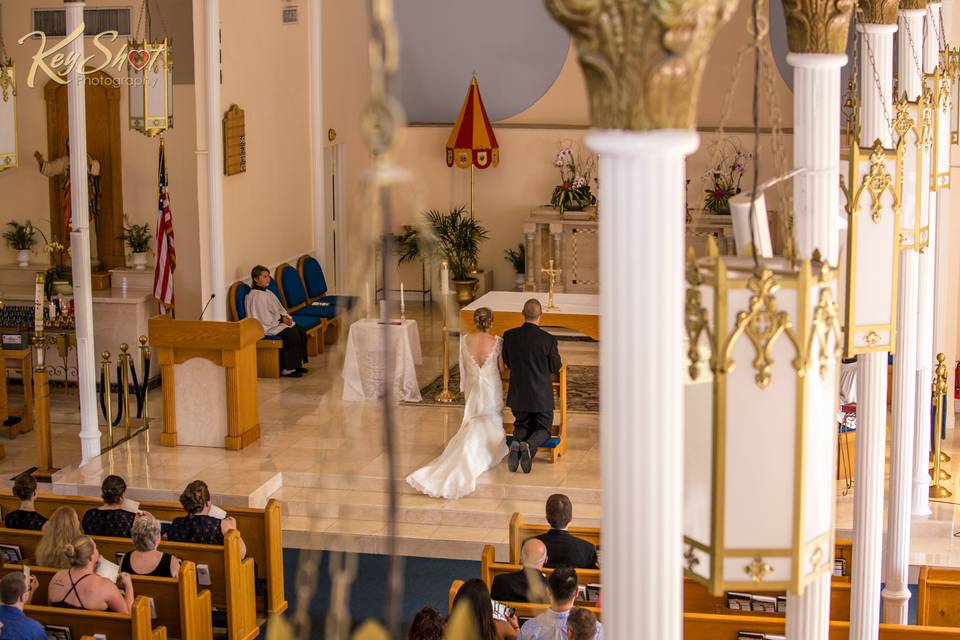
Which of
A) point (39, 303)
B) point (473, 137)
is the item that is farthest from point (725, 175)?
point (39, 303)

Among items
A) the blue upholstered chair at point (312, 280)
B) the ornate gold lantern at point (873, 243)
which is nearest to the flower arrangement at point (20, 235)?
the blue upholstered chair at point (312, 280)

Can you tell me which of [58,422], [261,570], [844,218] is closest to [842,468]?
[261,570]

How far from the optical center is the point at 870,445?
6.70 metres

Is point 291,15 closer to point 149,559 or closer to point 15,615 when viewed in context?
point 149,559

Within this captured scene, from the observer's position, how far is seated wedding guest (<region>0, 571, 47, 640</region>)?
679 cm

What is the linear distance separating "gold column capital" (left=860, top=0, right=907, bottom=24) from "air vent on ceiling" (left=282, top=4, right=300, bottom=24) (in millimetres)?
10444

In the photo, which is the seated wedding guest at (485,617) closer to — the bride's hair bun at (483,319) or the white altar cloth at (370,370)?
the bride's hair bun at (483,319)

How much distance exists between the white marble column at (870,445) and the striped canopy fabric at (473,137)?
11.0 m

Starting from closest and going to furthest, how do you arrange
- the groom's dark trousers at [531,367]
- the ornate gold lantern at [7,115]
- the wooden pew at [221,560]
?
the wooden pew at [221,560], the groom's dark trousers at [531,367], the ornate gold lantern at [7,115]

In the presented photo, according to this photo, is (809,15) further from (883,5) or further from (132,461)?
(132,461)

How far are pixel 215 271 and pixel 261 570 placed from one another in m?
4.36

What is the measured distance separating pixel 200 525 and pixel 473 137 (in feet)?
32.1

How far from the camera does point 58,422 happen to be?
1330 cm

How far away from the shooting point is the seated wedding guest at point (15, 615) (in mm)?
6789
